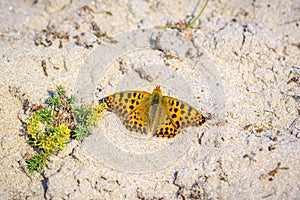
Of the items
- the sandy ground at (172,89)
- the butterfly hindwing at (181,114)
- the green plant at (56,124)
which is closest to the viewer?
the sandy ground at (172,89)

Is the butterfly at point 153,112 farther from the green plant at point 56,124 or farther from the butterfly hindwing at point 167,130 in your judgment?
the green plant at point 56,124

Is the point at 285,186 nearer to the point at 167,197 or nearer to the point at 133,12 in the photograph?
the point at 167,197

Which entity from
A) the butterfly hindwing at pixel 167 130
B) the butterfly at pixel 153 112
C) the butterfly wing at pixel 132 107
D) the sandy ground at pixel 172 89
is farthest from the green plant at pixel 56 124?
the butterfly hindwing at pixel 167 130

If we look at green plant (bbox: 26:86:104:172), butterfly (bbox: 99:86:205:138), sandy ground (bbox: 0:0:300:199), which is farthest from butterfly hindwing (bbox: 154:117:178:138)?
green plant (bbox: 26:86:104:172)

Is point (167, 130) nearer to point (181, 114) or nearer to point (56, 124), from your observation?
point (181, 114)

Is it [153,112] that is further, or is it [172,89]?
[172,89]

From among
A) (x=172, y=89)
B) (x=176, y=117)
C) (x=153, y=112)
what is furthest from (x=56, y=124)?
(x=172, y=89)

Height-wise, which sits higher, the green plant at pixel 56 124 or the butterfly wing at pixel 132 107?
the butterfly wing at pixel 132 107

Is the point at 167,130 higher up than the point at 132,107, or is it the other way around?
the point at 132,107

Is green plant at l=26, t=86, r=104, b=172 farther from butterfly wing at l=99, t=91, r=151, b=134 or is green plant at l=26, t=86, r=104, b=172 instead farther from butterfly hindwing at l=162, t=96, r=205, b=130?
butterfly hindwing at l=162, t=96, r=205, b=130
